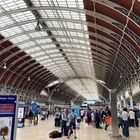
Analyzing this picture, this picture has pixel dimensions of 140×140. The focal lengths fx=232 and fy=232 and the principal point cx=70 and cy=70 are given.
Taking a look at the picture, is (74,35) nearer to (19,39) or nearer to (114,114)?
(19,39)

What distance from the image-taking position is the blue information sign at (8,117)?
752 centimetres

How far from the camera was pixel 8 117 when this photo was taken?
7711 millimetres

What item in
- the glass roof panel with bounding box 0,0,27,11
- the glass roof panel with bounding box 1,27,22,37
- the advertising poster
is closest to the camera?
the glass roof panel with bounding box 0,0,27,11

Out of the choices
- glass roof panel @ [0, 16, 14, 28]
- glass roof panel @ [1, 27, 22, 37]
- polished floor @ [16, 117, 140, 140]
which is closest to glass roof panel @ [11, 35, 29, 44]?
glass roof panel @ [1, 27, 22, 37]

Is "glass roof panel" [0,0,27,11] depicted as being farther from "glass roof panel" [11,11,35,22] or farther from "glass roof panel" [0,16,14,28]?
"glass roof panel" [0,16,14,28]

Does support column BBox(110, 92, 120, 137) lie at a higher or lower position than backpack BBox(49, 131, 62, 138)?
higher

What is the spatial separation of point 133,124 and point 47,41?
20.0 metres

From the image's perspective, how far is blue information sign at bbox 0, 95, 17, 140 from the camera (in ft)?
24.7

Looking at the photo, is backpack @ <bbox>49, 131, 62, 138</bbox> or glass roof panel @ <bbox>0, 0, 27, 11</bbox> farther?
glass roof panel @ <bbox>0, 0, 27, 11</bbox>

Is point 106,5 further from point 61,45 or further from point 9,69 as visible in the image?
point 9,69

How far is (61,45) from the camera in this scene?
43.0 m

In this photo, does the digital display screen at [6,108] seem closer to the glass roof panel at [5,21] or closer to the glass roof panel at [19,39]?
the glass roof panel at [5,21]

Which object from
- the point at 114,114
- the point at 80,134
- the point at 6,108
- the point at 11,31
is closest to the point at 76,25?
the point at 11,31

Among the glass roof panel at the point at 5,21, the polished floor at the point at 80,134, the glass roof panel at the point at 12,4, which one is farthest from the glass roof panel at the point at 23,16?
the polished floor at the point at 80,134
